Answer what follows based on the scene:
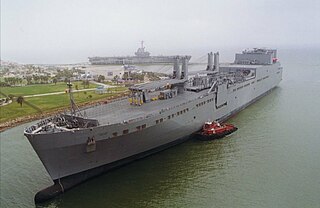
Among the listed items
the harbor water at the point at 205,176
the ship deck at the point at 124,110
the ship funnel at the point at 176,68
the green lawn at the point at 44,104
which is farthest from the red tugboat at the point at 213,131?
the green lawn at the point at 44,104

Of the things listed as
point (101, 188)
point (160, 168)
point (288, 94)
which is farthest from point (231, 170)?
point (288, 94)

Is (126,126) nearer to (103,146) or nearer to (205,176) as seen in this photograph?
(103,146)

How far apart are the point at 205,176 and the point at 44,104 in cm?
3405

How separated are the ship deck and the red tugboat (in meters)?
3.69

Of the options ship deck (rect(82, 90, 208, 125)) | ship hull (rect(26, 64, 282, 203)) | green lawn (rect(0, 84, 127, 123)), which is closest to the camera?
ship hull (rect(26, 64, 282, 203))

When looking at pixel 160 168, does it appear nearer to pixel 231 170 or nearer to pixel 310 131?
pixel 231 170

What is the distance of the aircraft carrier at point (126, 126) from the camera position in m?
18.4

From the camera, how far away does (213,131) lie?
92.5 ft

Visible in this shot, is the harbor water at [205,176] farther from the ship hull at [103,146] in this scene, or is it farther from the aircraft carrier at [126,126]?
the aircraft carrier at [126,126]

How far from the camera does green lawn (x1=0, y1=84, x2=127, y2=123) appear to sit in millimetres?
40781

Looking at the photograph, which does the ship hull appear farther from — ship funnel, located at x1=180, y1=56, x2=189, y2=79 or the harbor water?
ship funnel, located at x1=180, y1=56, x2=189, y2=79

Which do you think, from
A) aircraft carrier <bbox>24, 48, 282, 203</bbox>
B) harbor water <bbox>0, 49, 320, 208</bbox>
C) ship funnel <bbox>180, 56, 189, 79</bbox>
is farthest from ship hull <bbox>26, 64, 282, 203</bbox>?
ship funnel <bbox>180, 56, 189, 79</bbox>

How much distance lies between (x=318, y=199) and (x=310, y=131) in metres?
14.0

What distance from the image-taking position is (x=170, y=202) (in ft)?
58.0
